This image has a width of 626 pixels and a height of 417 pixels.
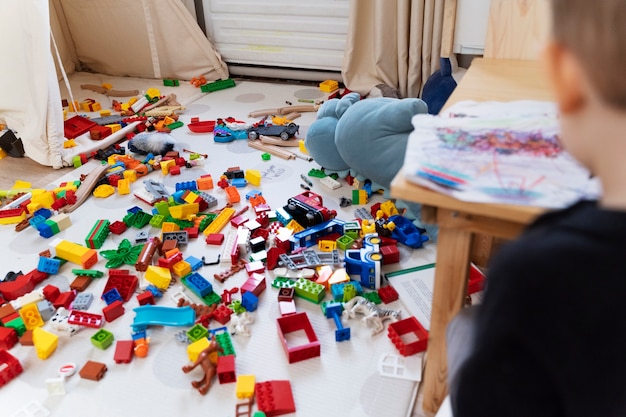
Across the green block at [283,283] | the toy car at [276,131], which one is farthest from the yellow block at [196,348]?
the toy car at [276,131]

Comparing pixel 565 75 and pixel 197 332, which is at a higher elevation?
pixel 565 75

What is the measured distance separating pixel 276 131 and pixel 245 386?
1128 mm

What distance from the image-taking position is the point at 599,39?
1.32 ft

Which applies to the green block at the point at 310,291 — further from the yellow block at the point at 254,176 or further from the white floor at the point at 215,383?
the yellow block at the point at 254,176

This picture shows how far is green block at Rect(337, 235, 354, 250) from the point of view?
4.44 feet

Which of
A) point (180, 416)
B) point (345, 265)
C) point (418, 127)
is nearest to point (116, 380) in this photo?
point (180, 416)

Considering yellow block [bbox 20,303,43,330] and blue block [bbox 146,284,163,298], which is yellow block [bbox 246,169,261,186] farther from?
yellow block [bbox 20,303,43,330]

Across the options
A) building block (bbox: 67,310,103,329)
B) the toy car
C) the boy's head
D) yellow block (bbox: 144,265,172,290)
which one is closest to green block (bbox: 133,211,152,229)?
yellow block (bbox: 144,265,172,290)

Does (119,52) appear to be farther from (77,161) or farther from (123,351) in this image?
(123,351)

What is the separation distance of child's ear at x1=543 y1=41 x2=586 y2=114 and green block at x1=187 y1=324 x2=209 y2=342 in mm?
865

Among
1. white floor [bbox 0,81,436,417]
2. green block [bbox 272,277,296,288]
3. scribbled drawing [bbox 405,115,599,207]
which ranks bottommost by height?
white floor [bbox 0,81,436,417]

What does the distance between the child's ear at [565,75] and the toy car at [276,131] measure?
1494 mm

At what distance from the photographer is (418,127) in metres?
0.80

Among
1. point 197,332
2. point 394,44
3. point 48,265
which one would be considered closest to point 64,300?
point 48,265
